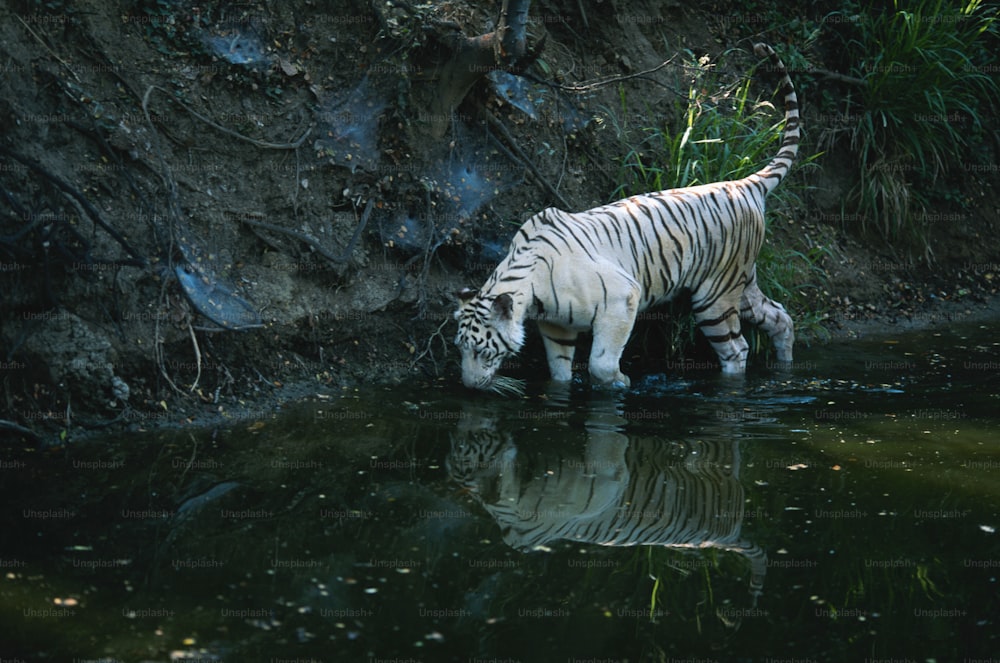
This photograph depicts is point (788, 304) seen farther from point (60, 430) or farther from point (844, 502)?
point (60, 430)

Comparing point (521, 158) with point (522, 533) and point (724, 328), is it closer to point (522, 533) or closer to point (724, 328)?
point (724, 328)

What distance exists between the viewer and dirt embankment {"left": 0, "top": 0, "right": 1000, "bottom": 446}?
5.77m

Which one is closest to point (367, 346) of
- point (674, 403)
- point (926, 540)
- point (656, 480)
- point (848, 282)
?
point (674, 403)

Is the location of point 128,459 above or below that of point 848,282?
below

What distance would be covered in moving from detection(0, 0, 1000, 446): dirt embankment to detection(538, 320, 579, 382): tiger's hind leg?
0.72 m

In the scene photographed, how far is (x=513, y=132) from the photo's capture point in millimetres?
7820

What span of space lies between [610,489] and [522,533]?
0.66 m

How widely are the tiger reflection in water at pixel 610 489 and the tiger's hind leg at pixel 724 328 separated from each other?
1472mm

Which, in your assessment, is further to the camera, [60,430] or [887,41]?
[887,41]

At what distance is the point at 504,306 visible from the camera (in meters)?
6.24

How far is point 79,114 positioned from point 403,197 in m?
2.10

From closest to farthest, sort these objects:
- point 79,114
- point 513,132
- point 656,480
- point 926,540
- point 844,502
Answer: point 926,540
point 844,502
point 656,480
point 79,114
point 513,132

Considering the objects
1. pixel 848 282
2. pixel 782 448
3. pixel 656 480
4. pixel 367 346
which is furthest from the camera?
pixel 848 282

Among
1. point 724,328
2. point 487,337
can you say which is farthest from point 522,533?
point 724,328
